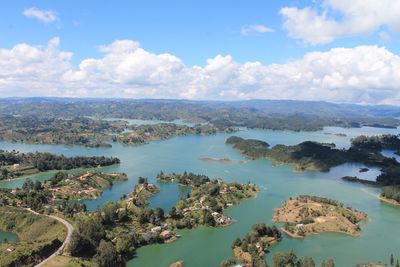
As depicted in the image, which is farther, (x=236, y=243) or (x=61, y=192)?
(x=61, y=192)

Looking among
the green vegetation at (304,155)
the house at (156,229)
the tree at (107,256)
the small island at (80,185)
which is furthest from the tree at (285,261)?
the green vegetation at (304,155)

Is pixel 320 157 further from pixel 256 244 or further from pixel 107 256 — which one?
pixel 107 256

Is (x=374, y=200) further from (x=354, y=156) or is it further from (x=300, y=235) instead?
(x=354, y=156)

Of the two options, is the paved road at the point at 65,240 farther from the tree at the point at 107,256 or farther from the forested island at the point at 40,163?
the forested island at the point at 40,163

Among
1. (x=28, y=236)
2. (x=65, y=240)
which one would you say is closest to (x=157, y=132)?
(x=28, y=236)

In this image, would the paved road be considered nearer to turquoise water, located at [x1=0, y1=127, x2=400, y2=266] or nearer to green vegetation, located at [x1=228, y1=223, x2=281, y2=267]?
turquoise water, located at [x1=0, y1=127, x2=400, y2=266]

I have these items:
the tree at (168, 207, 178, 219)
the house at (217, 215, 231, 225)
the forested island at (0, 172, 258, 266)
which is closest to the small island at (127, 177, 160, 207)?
the forested island at (0, 172, 258, 266)
